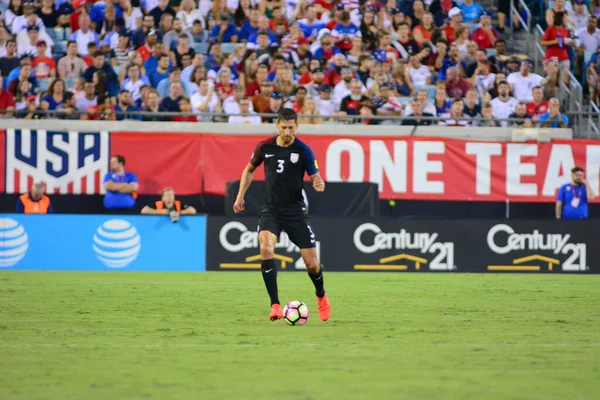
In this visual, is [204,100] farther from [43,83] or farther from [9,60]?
[9,60]

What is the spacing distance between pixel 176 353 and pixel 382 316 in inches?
150

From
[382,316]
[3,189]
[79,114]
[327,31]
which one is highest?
[327,31]

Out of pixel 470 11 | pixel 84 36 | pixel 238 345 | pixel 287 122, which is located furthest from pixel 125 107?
pixel 238 345

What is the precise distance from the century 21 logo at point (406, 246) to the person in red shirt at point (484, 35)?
20.0ft

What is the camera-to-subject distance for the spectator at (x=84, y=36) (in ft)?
72.5

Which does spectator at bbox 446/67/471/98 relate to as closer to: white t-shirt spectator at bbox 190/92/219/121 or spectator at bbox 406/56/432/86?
spectator at bbox 406/56/432/86

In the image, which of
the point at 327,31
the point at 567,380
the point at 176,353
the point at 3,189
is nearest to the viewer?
the point at 567,380

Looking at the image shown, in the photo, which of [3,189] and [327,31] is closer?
[3,189]

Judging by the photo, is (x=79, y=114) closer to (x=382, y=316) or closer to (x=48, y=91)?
(x=48, y=91)

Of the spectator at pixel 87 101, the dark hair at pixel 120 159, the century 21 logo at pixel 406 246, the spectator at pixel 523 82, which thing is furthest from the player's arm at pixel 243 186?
the spectator at pixel 523 82

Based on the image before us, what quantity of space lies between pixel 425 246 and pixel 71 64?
Result: 27.8ft

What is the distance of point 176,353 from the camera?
25.9ft

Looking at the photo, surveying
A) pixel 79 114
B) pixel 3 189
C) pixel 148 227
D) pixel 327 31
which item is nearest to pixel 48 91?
pixel 79 114

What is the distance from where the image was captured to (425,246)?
65.7 feet
